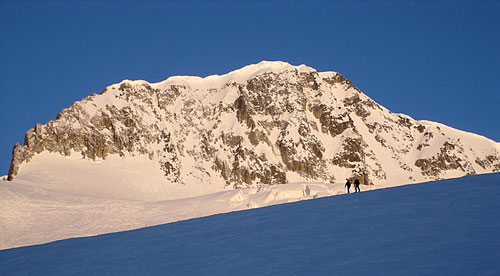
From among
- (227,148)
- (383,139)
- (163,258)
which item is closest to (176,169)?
(227,148)

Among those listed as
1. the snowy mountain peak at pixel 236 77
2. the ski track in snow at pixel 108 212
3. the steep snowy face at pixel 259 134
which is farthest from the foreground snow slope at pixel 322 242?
the snowy mountain peak at pixel 236 77

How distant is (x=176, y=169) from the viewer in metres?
124

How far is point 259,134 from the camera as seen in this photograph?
144 m

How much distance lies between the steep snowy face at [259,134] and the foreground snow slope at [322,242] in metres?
85.7

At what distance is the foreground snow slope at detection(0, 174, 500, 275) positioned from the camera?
59.0 feet

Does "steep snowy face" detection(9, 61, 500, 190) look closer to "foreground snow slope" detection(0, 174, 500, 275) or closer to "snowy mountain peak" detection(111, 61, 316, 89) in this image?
"snowy mountain peak" detection(111, 61, 316, 89)

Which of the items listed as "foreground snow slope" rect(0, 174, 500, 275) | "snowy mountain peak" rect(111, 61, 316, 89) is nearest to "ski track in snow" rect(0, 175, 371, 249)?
"foreground snow slope" rect(0, 174, 500, 275)

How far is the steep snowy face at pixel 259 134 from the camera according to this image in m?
123

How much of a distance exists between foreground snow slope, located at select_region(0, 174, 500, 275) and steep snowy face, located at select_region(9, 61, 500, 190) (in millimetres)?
85704

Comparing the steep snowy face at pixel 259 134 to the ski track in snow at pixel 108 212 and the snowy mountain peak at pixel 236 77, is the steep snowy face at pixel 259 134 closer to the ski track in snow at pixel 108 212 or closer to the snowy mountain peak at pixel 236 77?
the snowy mountain peak at pixel 236 77

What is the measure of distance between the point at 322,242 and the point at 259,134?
400ft

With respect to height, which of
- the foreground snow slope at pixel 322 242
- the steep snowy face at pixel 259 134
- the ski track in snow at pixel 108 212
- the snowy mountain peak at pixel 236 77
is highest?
the snowy mountain peak at pixel 236 77

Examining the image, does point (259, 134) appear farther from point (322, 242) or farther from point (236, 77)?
point (322, 242)

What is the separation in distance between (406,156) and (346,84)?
33.0m
